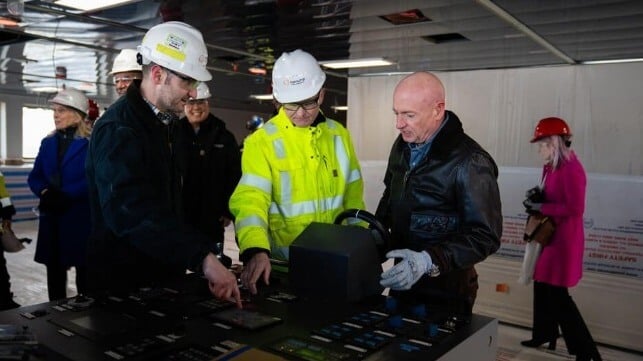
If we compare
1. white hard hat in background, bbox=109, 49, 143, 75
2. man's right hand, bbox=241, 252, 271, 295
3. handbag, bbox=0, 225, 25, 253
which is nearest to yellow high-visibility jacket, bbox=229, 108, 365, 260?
man's right hand, bbox=241, 252, 271, 295

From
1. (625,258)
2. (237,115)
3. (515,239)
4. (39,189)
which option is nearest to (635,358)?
(625,258)

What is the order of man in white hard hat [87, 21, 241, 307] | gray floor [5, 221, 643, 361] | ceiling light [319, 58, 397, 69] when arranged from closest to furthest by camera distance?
man in white hard hat [87, 21, 241, 307] → gray floor [5, 221, 643, 361] → ceiling light [319, 58, 397, 69]

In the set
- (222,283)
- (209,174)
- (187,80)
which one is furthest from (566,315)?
(187,80)

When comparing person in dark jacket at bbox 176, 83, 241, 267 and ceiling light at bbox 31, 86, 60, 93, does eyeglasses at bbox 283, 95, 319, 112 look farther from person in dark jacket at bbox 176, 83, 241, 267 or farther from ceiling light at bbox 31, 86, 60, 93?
ceiling light at bbox 31, 86, 60, 93

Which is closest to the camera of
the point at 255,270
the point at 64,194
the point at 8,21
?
the point at 255,270

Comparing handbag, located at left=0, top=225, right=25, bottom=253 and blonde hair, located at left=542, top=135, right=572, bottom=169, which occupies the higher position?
blonde hair, located at left=542, top=135, right=572, bottom=169

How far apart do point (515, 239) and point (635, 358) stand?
1259 mm

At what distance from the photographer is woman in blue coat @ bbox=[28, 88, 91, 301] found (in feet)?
11.4

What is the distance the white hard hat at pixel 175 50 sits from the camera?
1771mm

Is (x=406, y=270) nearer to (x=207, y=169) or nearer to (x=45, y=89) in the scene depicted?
(x=207, y=169)

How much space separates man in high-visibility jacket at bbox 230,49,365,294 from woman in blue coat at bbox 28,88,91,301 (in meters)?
1.87

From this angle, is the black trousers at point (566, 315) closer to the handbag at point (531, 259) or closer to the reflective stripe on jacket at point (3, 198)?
the handbag at point (531, 259)

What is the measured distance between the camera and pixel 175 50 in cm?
178

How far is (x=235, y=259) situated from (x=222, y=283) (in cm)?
505
